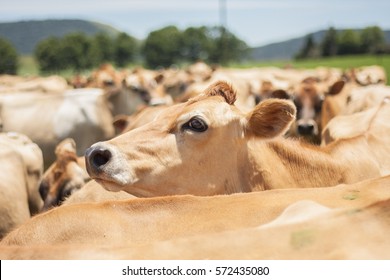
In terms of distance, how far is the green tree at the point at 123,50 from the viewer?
309 feet

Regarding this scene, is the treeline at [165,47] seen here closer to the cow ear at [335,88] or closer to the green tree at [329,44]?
the green tree at [329,44]

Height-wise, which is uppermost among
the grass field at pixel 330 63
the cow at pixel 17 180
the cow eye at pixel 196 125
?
the cow eye at pixel 196 125

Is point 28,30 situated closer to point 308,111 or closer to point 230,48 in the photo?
point 308,111

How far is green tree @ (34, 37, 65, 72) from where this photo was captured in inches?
2398

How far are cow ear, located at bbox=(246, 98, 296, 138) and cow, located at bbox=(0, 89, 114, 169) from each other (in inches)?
265

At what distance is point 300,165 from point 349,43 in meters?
106

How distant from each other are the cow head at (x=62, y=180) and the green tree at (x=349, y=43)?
10003cm

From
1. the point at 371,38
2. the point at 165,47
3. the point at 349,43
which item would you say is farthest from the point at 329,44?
the point at 165,47

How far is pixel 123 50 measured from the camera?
312ft

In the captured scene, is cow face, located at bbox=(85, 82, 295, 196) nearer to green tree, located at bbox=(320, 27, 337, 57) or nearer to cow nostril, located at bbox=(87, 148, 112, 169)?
cow nostril, located at bbox=(87, 148, 112, 169)

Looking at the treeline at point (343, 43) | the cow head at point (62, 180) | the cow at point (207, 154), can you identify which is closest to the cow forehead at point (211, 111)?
the cow at point (207, 154)
